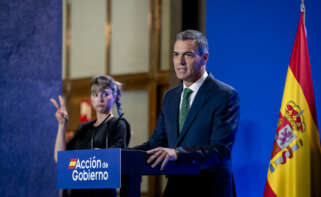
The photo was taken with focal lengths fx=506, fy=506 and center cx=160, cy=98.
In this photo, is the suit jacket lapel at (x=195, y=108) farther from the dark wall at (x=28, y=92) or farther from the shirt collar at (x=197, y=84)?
the dark wall at (x=28, y=92)

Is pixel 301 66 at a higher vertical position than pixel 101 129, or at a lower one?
higher

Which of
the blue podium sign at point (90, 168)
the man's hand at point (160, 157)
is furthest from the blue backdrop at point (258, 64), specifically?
the blue podium sign at point (90, 168)

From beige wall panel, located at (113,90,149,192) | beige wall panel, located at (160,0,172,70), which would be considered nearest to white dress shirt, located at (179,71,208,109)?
beige wall panel, located at (160,0,172,70)

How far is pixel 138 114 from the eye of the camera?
8305mm

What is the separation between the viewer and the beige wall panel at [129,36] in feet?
27.0

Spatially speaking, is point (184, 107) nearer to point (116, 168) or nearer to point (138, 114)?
point (116, 168)

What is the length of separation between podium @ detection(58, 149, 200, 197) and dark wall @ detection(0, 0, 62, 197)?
198cm

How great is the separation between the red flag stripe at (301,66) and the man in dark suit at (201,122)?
2.70 ft

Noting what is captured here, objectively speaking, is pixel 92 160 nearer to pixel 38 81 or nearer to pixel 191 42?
pixel 191 42

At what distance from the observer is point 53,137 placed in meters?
4.36

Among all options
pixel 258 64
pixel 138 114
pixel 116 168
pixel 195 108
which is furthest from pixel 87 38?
pixel 116 168

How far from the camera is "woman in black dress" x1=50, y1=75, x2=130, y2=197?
3.50 metres

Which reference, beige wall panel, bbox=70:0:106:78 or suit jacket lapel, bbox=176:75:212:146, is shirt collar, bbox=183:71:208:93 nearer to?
suit jacket lapel, bbox=176:75:212:146

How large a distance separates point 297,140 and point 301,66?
0.47 m
